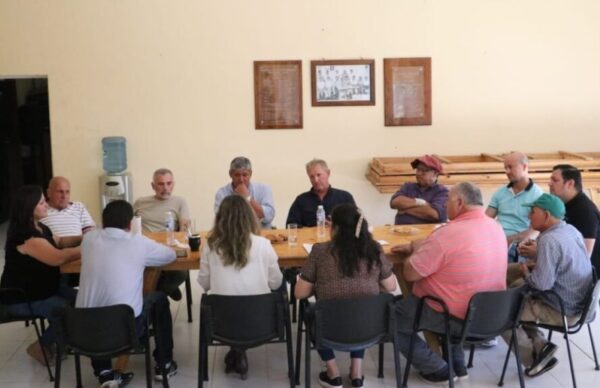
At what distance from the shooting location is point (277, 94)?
7.27m

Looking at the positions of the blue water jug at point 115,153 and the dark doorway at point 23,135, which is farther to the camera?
the dark doorway at point 23,135

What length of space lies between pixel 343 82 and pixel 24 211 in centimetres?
403

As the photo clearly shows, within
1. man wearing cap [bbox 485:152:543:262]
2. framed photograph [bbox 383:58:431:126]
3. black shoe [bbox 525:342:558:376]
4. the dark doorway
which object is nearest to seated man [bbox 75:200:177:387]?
black shoe [bbox 525:342:558:376]

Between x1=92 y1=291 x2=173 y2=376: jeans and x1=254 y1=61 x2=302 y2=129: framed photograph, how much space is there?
11.3 feet

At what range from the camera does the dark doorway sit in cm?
965

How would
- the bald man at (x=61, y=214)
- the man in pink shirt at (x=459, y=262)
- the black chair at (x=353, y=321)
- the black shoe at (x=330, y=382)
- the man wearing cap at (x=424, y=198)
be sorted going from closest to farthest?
the black chair at (x=353, y=321)
the man in pink shirt at (x=459, y=262)
the black shoe at (x=330, y=382)
the bald man at (x=61, y=214)
the man wearing cap at (x=424, y=198)

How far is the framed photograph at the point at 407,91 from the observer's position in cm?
727

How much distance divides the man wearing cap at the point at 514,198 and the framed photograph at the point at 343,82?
241cm

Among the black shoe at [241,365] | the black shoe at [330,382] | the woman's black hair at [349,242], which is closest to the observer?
the woman's black hair at [349,242]

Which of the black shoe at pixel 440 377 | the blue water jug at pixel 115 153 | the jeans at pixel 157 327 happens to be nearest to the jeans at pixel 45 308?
the jeans at pixel 157 327

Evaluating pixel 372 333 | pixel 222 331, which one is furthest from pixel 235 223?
pixel 372 333

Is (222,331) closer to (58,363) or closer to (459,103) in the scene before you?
(58,363)

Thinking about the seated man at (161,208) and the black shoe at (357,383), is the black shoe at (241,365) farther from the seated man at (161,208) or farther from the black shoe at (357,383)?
the seated man at (161,208)

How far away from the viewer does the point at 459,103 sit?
7.39m
